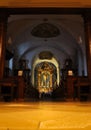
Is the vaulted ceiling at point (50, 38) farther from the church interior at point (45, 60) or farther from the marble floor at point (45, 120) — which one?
the marble floor at point (45, 120)

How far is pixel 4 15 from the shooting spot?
8898 millimetres

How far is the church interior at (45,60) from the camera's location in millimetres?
2926

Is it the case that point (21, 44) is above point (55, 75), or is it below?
above

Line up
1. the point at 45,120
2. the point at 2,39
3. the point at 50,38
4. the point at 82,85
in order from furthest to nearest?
the point at 50,38 < the point at 2,39 < the point at 82,85 < the point at 45,120

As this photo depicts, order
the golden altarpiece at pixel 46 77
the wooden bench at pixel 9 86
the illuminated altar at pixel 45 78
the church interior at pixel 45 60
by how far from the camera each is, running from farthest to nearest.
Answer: the illuminated altar at pixel 45 78 < the golden altarpiece at pixel 46 77 < the wooden bench at pixel 9 86 < the church interior at pixel 45 60

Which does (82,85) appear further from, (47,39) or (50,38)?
(47,39)

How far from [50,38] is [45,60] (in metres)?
5.79

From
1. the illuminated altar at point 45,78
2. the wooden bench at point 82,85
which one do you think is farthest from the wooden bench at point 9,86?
the illuminated altar at point 45,78

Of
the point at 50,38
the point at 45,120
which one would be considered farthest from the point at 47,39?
the point at 45,120

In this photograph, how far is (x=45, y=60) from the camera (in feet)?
79.0
